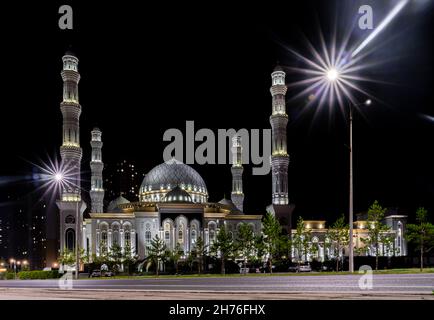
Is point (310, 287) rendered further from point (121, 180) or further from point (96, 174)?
point (121, 180)

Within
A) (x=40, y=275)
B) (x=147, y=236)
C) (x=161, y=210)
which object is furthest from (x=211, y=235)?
(x=40, y=275)

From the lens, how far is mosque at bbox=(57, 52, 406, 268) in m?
85.4

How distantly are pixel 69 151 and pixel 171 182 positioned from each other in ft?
76.8

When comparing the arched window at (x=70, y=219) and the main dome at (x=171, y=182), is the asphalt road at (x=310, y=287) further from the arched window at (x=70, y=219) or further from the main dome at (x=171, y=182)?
the main dome at (x=171, y=182)

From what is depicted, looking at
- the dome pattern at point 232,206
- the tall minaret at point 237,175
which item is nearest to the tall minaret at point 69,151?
the dome pattern at point 232,206

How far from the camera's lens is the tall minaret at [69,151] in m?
84.3

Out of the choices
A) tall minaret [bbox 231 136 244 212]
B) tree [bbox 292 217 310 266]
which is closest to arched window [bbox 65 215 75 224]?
tall minaret [bbox 231 136 244 212]

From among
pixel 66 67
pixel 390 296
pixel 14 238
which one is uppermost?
pixel 66 67

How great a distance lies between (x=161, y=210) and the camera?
9025 centimetres
